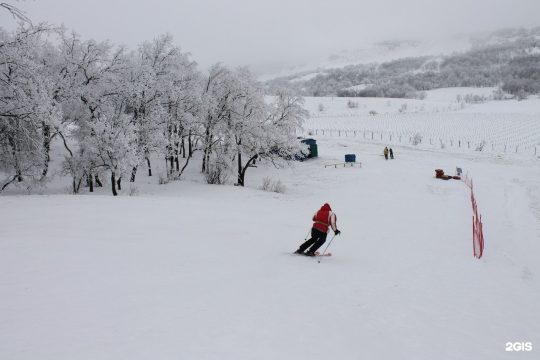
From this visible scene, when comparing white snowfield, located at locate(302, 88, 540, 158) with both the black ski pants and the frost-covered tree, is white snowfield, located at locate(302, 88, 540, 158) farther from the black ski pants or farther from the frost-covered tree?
the frost-covered tree

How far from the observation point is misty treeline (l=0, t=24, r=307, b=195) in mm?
19875

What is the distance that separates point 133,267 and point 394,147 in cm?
4922

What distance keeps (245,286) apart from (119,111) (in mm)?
23148

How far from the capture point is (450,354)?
20.8ft

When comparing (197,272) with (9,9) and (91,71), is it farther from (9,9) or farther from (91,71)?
(91,71)

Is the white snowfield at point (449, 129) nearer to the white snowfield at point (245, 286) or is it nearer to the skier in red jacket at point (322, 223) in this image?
the white snowfield at point (245, 286)

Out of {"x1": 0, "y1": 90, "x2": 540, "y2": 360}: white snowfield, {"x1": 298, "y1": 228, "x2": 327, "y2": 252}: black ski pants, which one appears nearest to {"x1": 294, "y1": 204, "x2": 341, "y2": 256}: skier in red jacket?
{"x1": 298, "y1": 228, "x2": 327, "y2": 252}: black ski pants

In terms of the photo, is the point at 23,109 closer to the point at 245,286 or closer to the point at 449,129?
the point at 245,286

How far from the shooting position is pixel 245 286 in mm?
8477

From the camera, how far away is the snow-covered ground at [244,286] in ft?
19.4

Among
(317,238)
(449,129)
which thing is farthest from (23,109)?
(449,129)

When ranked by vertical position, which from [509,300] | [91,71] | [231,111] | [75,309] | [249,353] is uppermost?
[91,71]

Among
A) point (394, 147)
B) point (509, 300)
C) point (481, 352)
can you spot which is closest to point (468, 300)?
point (509, 300)

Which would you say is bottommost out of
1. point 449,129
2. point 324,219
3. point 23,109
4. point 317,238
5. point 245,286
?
point 245,286
